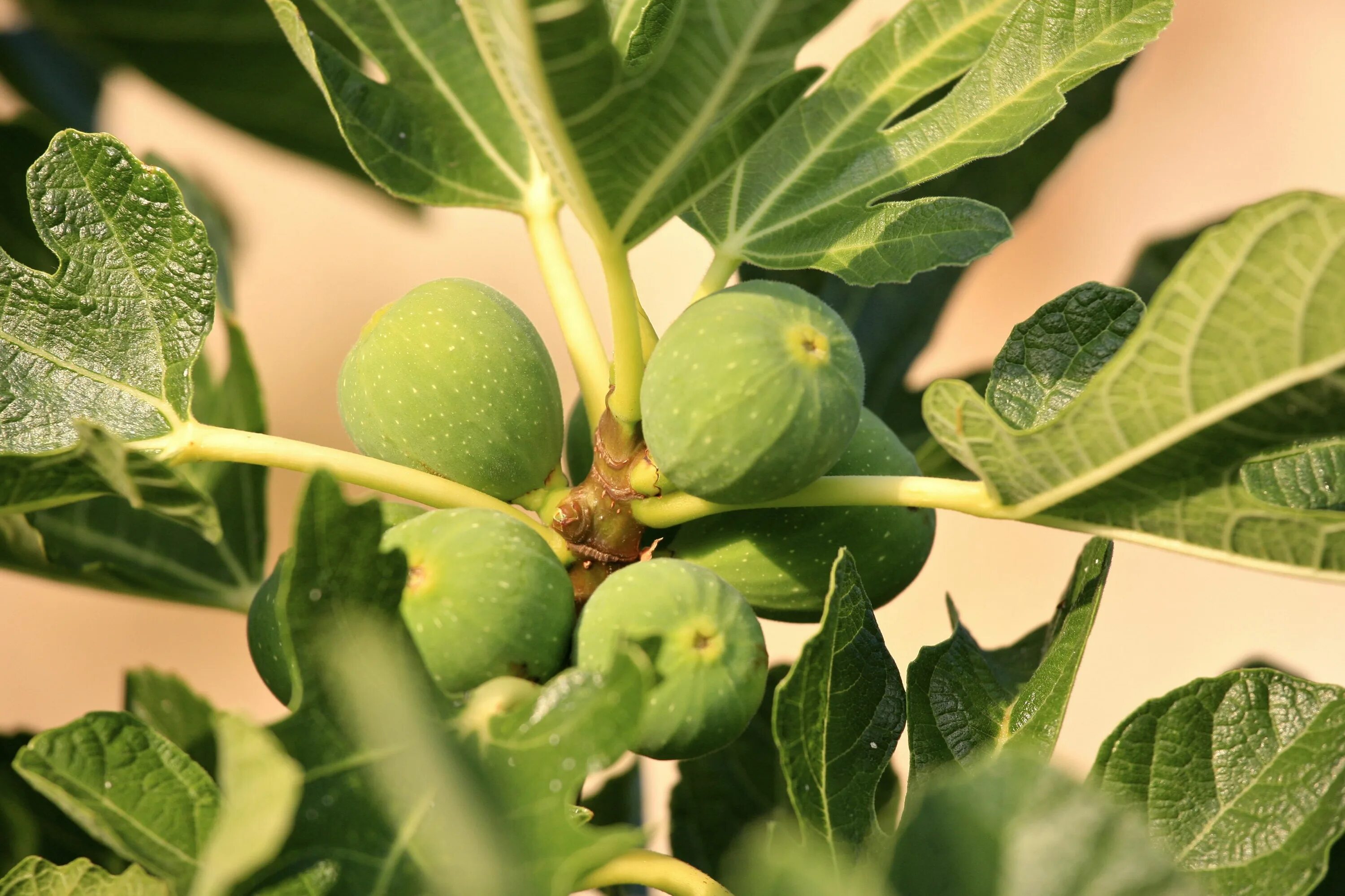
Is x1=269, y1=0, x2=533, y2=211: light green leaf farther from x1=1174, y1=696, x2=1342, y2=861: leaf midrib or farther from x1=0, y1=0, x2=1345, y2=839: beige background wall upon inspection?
x1=0, y1=0, x2=1345, y2=839: beige background wall

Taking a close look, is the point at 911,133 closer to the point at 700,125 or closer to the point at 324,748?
the point at 700,125

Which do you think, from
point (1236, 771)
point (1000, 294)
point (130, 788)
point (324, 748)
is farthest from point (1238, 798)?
point (1000, 294)

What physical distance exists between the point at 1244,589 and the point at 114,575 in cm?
228

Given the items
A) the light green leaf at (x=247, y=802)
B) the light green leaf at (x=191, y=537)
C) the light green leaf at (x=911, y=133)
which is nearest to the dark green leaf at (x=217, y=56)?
the light green leaf at (x=191, y=537)

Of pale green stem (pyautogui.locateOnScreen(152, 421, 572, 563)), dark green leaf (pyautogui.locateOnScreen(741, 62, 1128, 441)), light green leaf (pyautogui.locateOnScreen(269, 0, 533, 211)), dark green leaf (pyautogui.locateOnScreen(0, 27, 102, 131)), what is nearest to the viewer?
pale green stem (pyautogui.locateOnScreen(152, 421, 572, 563))

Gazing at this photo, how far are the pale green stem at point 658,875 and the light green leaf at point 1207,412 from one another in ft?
1.09

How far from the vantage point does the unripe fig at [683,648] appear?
75 centimetres

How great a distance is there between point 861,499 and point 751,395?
0.48 feet

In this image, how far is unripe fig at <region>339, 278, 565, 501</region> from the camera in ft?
2.95

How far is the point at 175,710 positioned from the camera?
0.94 metres

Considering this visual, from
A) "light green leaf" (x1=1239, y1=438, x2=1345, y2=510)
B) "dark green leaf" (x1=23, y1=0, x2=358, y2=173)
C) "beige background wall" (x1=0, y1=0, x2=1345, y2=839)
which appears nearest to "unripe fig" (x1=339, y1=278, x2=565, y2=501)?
"light green leaf" (x1=1239, y1=438, x2=1345, y2=510)

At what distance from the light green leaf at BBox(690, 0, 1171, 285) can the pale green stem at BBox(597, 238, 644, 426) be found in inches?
5.9

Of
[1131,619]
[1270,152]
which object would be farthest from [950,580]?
[1270,152]

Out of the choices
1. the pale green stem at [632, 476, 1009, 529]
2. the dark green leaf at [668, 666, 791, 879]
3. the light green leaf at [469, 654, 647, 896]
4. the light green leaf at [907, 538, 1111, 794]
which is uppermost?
the pale green stem at [632, 476, 1009, 529]
